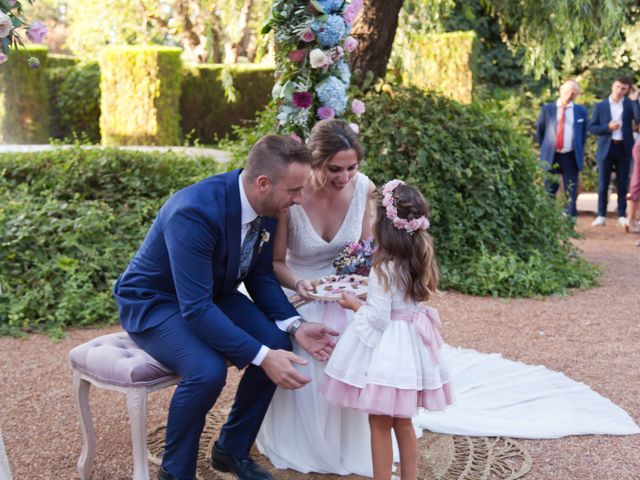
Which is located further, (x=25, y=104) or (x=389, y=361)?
(x=25, y=104)

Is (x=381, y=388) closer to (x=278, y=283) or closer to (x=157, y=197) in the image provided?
(x=278, y=283)

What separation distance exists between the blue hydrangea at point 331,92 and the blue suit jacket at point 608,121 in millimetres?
6210

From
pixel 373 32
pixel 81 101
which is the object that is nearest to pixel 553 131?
pixel 373 32

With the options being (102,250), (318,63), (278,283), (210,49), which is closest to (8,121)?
(210,49)

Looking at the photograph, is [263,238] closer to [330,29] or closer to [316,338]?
[316,338]

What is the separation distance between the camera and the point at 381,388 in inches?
112

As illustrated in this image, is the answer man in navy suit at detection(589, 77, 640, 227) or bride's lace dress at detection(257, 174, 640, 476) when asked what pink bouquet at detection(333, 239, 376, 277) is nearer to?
bride's lace dress at detection(257, 174, 640, 476)

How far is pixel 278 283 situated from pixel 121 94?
1073 cm

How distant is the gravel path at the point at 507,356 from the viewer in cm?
343

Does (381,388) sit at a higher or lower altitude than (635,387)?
higher

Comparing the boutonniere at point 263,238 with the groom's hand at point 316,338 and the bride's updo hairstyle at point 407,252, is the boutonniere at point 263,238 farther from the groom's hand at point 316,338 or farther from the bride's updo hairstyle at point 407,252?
the bride's updo hairstyle at point 407,252

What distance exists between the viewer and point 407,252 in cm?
290

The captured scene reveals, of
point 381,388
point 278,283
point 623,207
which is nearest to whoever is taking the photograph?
point 381,388

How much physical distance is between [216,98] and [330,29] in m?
12.5
